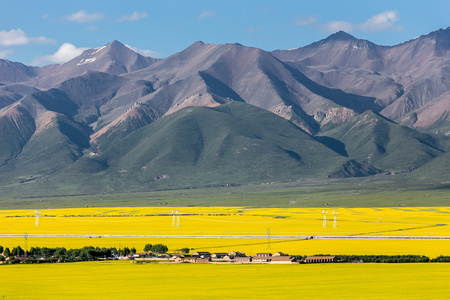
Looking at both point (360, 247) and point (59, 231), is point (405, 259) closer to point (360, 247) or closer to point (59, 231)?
point (360, 247)

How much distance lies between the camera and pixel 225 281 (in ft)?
311

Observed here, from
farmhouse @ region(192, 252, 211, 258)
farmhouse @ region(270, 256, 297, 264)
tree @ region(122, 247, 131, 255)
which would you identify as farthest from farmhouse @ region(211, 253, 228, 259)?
tree @ region(122, 247, 131, 255)

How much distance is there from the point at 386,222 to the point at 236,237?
52026 mm

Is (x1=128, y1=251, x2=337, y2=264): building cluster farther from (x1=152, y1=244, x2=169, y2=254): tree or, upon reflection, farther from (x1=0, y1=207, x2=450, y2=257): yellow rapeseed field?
(x1=0, y1=207, x2=450, y2=257): yellow rapeseed field

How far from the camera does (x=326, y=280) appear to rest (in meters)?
93.9

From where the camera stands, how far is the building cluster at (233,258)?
116 m

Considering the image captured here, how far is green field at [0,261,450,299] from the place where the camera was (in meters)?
84.2

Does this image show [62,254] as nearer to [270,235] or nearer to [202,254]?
[202,254]

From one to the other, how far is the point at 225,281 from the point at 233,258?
80.7 ft

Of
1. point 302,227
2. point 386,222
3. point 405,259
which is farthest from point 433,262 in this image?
point 386,222

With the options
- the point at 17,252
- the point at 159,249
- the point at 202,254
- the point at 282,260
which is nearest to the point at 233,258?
the point at 202,254

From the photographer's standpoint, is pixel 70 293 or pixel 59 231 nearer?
pixel 70 293

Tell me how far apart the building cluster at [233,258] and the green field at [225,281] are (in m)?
4.73

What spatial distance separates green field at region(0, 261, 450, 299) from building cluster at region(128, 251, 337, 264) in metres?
4.73
